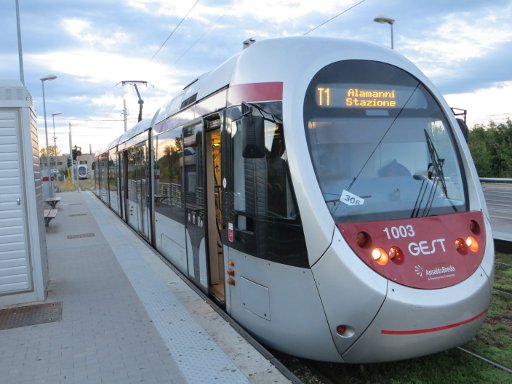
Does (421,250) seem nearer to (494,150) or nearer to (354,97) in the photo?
(354,97)

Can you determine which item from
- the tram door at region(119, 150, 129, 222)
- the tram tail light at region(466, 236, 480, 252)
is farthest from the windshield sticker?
the tram door at region(119, 150, 129, 222)

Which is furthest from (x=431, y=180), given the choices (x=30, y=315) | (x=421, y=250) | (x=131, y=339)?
(x=30, y=315)

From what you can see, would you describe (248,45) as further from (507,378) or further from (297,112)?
(507,378)

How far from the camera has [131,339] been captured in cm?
488

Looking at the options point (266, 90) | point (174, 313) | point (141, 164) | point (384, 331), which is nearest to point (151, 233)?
point (141, 164)

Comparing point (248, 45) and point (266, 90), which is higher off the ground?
point (248, 45)

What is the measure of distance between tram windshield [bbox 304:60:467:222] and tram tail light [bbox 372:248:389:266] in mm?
318

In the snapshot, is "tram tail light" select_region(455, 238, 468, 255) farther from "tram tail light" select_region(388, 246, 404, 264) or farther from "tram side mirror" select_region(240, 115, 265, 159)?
"tram side mirror" select_region(240, 115, 265, 159)

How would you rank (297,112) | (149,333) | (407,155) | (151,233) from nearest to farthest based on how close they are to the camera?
→ (297,112)
(407,155)
(149,333)
(151,233)

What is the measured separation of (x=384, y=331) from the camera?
3.77m

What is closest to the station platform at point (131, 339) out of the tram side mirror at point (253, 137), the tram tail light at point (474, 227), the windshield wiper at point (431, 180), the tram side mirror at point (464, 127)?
the tram side mirror at point (253, 137)

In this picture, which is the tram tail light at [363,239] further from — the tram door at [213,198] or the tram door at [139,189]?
the tram door at [139,189]

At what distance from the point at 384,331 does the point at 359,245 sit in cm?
68

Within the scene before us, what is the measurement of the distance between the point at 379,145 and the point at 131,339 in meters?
3.04
